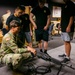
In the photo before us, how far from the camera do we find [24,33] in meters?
4.32

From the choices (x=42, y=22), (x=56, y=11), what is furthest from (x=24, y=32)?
(x=56, y=11)

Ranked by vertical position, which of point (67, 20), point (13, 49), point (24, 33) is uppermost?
point (67, 20)

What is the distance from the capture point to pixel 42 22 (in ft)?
12.9

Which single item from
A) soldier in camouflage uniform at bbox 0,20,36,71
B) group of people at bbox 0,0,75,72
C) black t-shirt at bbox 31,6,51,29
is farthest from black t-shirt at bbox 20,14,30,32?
soldier in camouflage uniform at bbox 0,20,36,71

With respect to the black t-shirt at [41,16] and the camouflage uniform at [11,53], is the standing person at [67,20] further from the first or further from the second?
the camouflage uniform at [11,53]

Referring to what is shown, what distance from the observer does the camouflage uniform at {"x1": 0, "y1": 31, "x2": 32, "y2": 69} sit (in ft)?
9.12

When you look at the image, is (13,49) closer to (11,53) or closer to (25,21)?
(11,53)

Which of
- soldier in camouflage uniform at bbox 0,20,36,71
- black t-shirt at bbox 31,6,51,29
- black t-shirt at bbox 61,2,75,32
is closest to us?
soldier in camouflage uniform at bbox 0,20,36,71

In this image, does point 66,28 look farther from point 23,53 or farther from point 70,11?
point 23,53

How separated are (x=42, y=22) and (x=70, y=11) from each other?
81 centimetres

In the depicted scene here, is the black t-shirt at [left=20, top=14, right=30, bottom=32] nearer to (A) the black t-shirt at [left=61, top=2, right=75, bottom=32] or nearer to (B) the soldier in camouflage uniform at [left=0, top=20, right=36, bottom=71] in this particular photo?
(A) the black t-shirt at [left=61, top=2, right=75, bottom=32]

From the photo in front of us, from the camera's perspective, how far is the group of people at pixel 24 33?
9.19ft

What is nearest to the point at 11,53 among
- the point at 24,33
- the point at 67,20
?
the point at 24,33

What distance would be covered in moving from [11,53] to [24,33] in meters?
1.40
